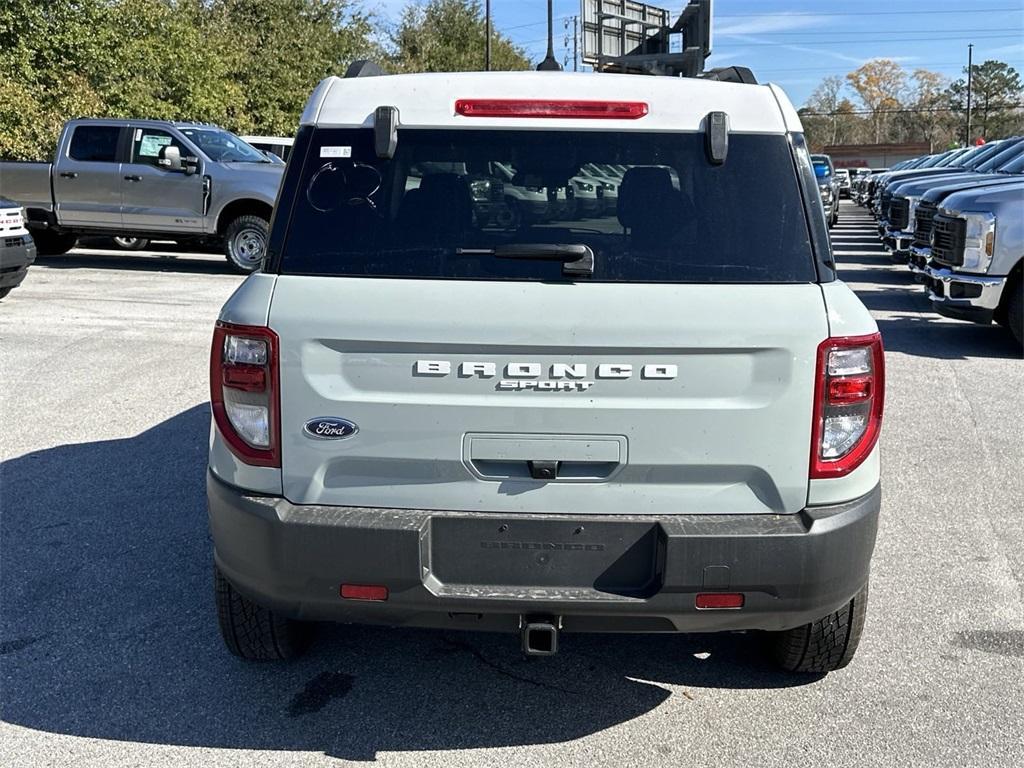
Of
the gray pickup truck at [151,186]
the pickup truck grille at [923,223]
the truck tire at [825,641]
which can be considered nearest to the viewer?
the truck tire at [825,641]

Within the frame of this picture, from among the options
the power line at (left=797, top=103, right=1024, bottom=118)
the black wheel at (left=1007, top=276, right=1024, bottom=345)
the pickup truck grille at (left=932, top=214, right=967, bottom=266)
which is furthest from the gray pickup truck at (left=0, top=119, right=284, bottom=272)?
the power line at (left=797, top=103, right=1024, bottom=118)

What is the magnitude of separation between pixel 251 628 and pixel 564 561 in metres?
1.28

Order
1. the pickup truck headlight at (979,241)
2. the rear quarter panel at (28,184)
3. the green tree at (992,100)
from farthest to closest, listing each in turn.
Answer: the green tree at (992,100) → the rear quarter panel at (28,184) → the pickup truck headlight at (979,241)

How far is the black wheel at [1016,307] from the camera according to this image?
9.85 m

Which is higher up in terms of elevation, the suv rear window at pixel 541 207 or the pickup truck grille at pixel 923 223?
the suv rear window at pixel 541 207

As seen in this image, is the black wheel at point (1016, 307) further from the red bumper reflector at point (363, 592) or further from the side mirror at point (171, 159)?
the side mirror at point (171, 159)

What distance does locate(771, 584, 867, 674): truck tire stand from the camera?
143 inches

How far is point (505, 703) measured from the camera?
367 cm

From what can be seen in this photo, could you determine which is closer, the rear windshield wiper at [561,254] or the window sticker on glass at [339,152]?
the rear windshield wiper at [561,254]

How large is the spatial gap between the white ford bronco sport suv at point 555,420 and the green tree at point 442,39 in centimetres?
4238

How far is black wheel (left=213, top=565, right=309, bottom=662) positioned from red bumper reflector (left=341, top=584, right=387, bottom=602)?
0.63 meters

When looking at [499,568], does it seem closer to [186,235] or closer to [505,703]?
[505,703]

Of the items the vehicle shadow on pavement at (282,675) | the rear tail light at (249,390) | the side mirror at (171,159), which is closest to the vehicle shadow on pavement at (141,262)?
the side mirror at (171,159)

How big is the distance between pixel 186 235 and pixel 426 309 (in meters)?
13.6
